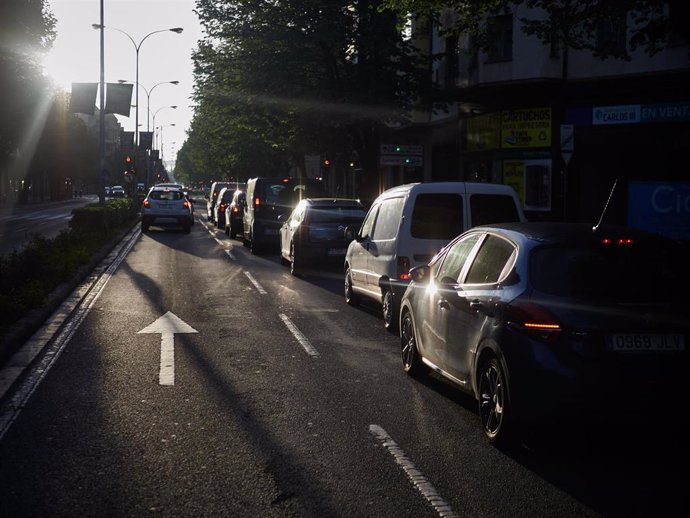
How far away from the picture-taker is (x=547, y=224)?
671 cm

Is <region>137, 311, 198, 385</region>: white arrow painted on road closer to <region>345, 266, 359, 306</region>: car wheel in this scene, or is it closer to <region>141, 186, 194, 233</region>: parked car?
<region>345, 266, 359, 306</region>: car wheel

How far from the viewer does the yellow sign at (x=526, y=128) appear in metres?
27.0

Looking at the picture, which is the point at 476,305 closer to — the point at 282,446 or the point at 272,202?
the point at 282,446

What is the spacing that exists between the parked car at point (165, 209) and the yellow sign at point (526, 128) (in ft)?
43.4

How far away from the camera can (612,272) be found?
5.85 meters

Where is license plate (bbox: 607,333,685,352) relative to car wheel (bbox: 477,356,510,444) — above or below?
above

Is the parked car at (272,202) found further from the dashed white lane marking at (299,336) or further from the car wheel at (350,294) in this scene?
the dashed white lane marking at (299,336)

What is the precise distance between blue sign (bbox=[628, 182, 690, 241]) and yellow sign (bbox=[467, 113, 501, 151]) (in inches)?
206

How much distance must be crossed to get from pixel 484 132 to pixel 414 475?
25.5m

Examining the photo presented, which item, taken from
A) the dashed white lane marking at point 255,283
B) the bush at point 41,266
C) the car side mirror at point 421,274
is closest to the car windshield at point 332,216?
the dashed white lane marking at point 255,283

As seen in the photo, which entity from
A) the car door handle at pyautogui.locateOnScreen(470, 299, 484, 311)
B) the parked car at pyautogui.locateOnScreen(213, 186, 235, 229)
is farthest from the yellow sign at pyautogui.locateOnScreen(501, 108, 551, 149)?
the car door handle at pyautogui.locateOnScreen(470, 299, 484, 311)

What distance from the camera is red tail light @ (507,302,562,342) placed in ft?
18.4

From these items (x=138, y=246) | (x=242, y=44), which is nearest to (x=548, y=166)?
(x=242, y=44)

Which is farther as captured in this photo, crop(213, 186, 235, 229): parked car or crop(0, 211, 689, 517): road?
crop(213, 186, 235, 229): parked car
